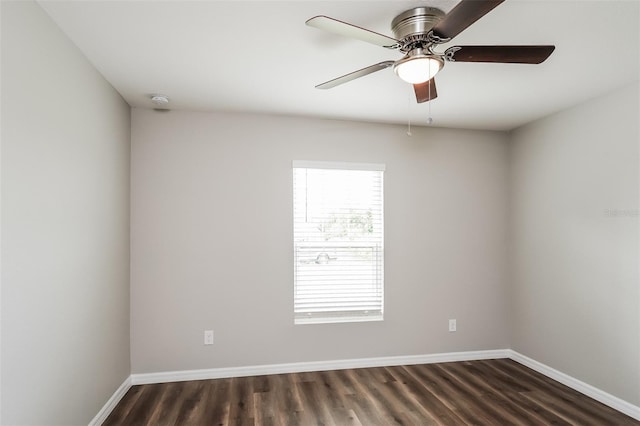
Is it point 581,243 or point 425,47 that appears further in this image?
point 581,243

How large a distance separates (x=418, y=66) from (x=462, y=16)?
1.34ft

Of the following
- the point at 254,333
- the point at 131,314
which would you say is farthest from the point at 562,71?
the point at 131,314

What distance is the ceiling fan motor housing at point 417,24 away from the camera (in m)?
1.80

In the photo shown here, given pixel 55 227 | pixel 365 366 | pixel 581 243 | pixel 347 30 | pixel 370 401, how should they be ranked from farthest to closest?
pixel 365 366, pixel 581 243, pixel 370 401, pixel 55 227, pixel 347 30

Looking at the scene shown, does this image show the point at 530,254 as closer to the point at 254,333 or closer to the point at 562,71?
the point at 562,71

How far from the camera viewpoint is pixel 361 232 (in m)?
3.78

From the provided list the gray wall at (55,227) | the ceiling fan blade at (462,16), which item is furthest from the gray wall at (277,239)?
the ceiling fan blade at (462,16)

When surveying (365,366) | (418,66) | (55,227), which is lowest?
(365,366)

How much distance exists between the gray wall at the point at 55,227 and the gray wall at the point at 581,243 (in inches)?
152

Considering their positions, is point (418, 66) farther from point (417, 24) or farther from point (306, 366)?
point (306, 366)

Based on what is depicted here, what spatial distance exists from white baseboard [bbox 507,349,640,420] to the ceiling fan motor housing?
310 centimetres

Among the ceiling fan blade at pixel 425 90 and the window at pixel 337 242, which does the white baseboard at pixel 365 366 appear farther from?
the ceiling fan blade at pixel 425 90

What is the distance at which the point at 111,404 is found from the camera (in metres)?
2.83

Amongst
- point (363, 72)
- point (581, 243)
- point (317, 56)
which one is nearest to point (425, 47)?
point (363, 72)
